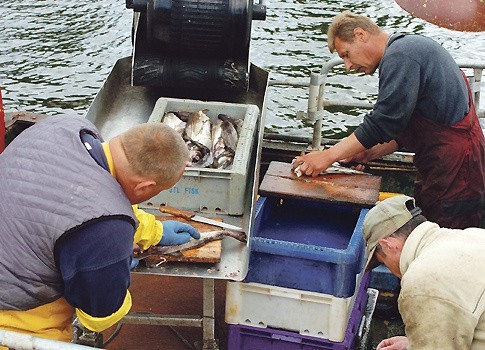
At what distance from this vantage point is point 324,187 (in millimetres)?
4574

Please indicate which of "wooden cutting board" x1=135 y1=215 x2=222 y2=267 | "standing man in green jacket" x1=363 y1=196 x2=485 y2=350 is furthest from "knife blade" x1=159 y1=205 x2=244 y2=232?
"standing man in green jacket" x1=363 y1=196 x2=485 y2=350

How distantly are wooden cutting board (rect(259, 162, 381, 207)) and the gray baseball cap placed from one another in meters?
0.96

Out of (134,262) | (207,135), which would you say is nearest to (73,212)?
(134,262)

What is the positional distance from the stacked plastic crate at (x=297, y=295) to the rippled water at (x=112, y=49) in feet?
23.0

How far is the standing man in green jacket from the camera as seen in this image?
2.80 meters

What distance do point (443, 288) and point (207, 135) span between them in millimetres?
2513

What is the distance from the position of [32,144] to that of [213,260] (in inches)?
54.2

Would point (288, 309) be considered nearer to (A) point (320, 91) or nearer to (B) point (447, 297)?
(B) point (447, 297)

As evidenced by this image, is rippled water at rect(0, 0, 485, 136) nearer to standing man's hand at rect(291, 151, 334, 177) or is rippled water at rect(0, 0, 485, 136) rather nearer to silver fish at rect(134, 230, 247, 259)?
standing man's hand at rect(291, 151, 334, 177)

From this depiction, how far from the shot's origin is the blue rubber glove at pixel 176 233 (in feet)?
12.9

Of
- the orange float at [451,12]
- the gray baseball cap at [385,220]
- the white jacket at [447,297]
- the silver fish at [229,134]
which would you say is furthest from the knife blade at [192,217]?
the orange float at [451,12]

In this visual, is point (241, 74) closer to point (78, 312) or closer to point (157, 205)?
point (157, 205)

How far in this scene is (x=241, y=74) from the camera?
5898 mm

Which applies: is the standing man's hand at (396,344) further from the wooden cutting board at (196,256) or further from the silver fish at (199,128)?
the silver fish at (199,128)
